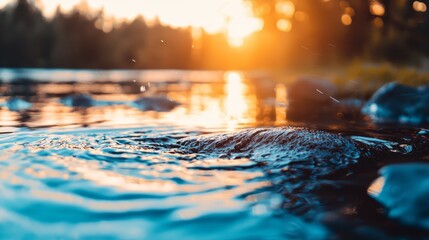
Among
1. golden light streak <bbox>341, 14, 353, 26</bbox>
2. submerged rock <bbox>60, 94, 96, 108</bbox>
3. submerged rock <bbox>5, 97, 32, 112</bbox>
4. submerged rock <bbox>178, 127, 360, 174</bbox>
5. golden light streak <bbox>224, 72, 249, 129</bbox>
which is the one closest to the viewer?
submerged rock <bbox>178, 127, 360, 174</bbox>

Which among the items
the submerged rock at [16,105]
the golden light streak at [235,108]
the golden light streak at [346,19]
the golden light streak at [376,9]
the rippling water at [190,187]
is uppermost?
the golden light streak at [376,9]

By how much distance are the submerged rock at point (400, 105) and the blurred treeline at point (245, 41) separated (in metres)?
4.95

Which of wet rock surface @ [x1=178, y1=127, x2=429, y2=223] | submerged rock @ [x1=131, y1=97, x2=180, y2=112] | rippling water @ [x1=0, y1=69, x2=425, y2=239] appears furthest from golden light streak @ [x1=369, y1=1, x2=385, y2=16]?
rippling water @ [x1=0, y1=69, x2=425, y2=239]

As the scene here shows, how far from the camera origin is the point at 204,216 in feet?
8.36

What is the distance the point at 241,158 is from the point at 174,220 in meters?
1.66

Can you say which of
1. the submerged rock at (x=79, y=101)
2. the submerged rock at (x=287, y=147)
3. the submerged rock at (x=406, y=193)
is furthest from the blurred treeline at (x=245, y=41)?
the submerged rock at (x=406, y=193)

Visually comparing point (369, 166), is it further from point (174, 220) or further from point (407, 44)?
point (407, 44)

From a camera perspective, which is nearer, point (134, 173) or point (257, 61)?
point (134, 173)

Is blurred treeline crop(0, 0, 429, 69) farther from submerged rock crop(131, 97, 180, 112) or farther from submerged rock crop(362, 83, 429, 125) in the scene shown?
submerged rock crop(362, 83, 429, 125)

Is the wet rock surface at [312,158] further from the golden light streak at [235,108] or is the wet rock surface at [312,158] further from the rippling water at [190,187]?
the golden light streak at [235,108]

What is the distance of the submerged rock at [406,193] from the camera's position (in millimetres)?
2439

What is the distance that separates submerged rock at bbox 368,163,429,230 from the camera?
8.00 ft

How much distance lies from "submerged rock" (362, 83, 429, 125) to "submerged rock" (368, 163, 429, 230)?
5.37m

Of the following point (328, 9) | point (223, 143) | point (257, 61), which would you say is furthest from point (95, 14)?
point (223, 143)
